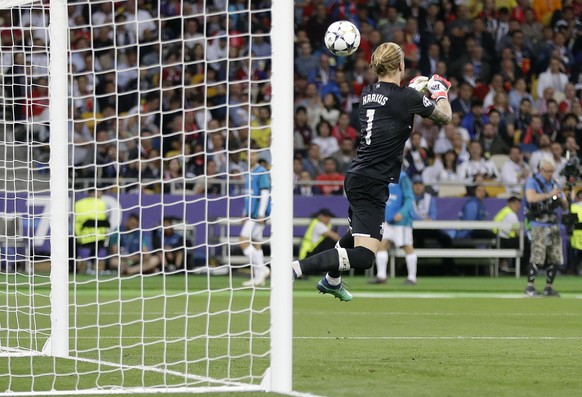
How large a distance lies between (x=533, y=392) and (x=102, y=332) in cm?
570

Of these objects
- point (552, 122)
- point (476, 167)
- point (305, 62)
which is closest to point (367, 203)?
point (476, 167)

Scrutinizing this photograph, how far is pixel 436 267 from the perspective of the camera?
24.4m

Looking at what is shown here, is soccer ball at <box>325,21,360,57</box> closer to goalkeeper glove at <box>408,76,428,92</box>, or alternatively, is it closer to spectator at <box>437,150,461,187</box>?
goalkeeper glove at <box>408,76,428,92</box>

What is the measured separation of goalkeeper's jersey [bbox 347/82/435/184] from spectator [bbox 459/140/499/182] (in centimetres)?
1541

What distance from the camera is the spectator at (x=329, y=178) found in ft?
79.5

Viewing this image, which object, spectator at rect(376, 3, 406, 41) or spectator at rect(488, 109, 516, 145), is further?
spectator at rect(376, 3, 406, 41)

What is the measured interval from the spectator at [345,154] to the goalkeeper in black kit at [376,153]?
15.0 m

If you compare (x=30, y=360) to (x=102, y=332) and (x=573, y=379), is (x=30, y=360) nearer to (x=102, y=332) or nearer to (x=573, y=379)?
(x=102, y=332)

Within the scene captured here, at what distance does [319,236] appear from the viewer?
892 inches

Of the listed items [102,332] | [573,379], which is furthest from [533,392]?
[102,332]

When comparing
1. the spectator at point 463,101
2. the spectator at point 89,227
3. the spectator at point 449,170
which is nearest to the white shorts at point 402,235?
the spectator at point 449,170

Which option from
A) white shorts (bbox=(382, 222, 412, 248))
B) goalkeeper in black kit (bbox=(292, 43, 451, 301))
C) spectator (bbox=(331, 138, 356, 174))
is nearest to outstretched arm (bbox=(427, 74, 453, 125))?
goalkeeper in black kit (bbox=(292, 43, 451, 301))

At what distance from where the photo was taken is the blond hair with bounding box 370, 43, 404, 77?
9711 millimetres

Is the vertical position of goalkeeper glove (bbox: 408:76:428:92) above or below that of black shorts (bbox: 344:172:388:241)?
above
